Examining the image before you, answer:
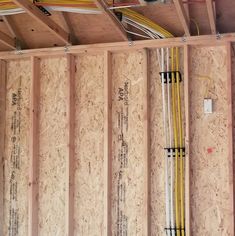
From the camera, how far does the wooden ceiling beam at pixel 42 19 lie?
3211mm

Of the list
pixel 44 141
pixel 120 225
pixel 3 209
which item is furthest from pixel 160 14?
pixel 3 209

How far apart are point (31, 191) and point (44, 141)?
0.55m

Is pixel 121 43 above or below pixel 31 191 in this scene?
above

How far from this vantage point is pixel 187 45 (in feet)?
12.0

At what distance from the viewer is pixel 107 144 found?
12.7ft

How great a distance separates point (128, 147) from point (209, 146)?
0.80m

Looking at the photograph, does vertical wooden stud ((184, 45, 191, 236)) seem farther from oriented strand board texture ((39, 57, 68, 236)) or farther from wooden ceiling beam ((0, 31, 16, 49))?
wooden ceiling beam ((0, 31, 16, 49))

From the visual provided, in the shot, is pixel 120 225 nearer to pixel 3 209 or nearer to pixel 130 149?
pixel 130 149

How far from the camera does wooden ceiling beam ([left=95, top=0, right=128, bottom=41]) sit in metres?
3.21

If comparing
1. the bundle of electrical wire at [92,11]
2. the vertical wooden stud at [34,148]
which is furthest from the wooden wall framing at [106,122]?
the bundle of electrical wire at [92,11]

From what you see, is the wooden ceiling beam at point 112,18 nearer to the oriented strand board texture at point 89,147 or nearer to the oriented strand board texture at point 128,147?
the oriented strand board texture at point 128,147

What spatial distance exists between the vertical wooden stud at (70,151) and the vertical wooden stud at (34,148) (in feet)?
1.28

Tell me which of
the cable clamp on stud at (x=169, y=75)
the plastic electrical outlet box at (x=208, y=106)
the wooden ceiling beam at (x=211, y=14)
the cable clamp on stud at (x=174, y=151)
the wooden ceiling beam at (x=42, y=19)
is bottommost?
the cable clamp on stud at (x=174, y=151)

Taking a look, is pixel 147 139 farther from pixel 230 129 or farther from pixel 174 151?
pixel 230 129
